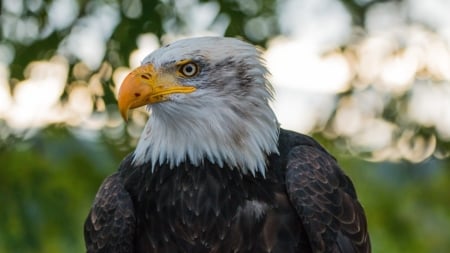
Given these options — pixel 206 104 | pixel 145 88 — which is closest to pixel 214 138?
pixel 206 104

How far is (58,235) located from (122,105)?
4.31ft

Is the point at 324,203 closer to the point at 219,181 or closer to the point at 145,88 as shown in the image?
the point at 219,181

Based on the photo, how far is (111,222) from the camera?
7.59 m

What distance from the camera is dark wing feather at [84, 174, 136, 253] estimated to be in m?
7.56

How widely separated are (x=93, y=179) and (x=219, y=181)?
883 mm

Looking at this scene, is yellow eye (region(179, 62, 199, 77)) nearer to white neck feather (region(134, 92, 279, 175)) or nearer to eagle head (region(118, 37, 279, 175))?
eagle head (region(118, 37, 279, 175))

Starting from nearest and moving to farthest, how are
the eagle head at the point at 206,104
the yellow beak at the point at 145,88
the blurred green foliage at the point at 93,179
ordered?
the yellow beak at the point at 145,88 < the eagle head at the point at 206,104 < the blurred green foliage at the point at 93,179

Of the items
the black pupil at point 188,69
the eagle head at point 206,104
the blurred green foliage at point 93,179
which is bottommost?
the blurred green foliage at point 93,179

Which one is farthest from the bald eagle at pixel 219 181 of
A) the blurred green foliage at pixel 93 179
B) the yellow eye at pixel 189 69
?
the blurred green foliage at pixel 93 179

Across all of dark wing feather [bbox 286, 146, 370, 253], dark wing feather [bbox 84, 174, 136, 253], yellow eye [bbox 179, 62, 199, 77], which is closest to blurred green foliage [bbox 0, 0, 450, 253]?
dark wing feather [bbox 84, 174, 136, 253]

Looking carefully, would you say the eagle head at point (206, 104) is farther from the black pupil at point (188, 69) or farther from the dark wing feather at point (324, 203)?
the dark wing feather at point (324, 203)

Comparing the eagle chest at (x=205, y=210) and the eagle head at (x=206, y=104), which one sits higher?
the eagle head at (x=206, y=104)

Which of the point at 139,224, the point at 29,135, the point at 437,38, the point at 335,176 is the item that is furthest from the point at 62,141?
the point at 437,38

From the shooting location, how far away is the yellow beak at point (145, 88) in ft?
23.7
